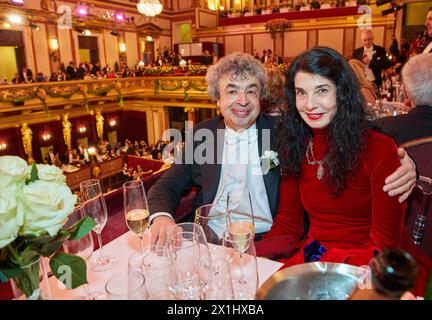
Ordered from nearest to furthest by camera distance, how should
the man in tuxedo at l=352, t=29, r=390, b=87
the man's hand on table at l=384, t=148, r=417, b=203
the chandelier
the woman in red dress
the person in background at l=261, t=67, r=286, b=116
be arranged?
the man's hand on table at l=384, t=148, r=417, b=203 < the woman in red dress < the person in background at l=261, t=67, r=286, b=116 < the man in tuxedo at l=352, t=29, r=390, b=87 < the chandelier

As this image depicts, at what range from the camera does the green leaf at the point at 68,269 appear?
0.85 meters

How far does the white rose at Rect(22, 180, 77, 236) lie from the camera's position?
2.41ft

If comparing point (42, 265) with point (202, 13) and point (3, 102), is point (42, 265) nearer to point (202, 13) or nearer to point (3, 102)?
point (3, 102)

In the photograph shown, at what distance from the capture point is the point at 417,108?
2.20m

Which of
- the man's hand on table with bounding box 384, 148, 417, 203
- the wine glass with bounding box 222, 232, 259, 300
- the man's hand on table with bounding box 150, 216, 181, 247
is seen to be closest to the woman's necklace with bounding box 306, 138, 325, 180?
the man's hand on table with bounding box 384, 148, 417, 203

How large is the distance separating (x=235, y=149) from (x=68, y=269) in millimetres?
1461

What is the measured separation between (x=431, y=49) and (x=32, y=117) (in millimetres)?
10346

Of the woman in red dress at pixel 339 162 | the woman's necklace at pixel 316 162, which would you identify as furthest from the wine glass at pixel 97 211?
the woman's necklace at pixel 316 162

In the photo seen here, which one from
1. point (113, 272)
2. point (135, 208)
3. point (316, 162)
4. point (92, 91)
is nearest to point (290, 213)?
point (316, 162)

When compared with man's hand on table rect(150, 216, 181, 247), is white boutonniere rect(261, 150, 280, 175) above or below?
above

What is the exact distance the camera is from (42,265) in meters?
0.88

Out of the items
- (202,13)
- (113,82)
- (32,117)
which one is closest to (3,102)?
(32,117)

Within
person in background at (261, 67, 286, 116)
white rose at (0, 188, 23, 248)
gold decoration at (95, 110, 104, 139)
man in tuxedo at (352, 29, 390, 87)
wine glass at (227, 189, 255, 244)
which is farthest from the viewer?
gold decoration at (95, 110, 104, 139)

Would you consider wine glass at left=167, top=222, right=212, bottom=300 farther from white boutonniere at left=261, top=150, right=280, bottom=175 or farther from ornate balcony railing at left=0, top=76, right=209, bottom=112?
ornate balcony railing at left=0, top=76, right=209, bottom=112
